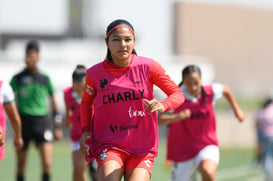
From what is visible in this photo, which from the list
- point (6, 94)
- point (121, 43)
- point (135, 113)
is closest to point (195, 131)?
point (6, 94)

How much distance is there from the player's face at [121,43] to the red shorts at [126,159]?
3.09ft

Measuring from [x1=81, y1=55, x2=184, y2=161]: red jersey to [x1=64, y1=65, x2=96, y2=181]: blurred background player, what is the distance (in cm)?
280

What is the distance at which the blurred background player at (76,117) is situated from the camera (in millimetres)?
9969

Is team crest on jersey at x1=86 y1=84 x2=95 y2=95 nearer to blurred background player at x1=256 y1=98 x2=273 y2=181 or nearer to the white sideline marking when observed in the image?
the white sideline marking

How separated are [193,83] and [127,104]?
8.87ft

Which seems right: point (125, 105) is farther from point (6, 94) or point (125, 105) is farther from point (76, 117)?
point (76, 117)

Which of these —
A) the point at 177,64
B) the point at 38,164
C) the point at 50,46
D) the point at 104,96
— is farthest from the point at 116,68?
the point at 50,46

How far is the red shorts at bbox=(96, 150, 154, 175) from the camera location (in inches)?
273

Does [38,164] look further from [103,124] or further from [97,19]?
[97,19]

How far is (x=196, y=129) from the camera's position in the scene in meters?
9.83

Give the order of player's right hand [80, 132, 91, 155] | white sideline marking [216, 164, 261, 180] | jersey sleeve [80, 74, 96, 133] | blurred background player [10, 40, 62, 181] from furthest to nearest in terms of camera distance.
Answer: white sideline marking [216, 164, 261, 180] < blurred background player [10, 40, 62, 181] < jersey sleeve [80, 74, 96, 133] < player's right hand [80, 132, 91, 155]

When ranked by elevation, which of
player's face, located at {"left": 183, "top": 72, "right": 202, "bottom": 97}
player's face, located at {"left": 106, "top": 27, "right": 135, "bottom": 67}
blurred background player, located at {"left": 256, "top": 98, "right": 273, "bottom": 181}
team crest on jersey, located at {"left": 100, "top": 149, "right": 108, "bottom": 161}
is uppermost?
player's face, located at {"left": 106, "top": 27, "right": 135, "bottom": 67}

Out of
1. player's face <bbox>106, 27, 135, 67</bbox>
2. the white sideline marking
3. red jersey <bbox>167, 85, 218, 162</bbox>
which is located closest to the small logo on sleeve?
player's face <bbox>106, 27, 135, 67</bbox>

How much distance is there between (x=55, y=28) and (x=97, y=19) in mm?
4211
